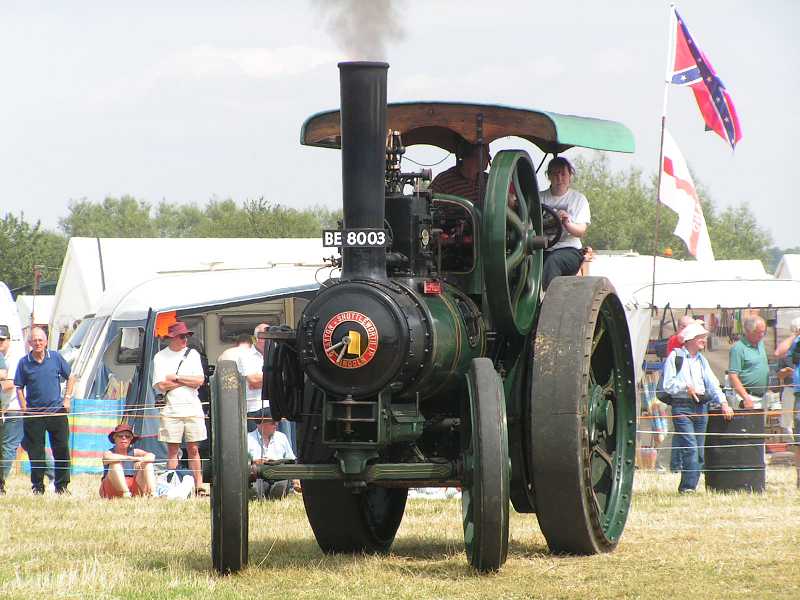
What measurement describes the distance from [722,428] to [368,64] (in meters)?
7.04

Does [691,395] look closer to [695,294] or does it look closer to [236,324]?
[695,294]

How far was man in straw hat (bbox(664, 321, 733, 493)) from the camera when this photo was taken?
41.3ft

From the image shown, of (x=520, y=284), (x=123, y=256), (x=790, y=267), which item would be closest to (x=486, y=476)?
(x=520, y=284)

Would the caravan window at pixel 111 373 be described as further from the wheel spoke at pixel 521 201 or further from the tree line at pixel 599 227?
the tree line at pixel 599 227

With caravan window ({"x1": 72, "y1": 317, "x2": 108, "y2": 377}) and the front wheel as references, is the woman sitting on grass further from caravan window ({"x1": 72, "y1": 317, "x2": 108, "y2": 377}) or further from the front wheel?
the front wheel

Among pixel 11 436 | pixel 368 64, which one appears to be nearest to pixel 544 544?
pixel 368 64

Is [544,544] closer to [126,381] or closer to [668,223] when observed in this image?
[126,381]

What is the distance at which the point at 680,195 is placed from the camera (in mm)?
16641

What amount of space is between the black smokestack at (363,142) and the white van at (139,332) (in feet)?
26.5

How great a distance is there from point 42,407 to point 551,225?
6.54 m

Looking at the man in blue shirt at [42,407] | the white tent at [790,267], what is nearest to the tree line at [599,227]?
the white tent at [790,267]

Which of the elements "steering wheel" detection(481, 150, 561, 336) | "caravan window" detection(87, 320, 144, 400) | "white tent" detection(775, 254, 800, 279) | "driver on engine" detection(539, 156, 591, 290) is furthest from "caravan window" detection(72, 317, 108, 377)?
"white tent" detection(775, 254, 800, 279)

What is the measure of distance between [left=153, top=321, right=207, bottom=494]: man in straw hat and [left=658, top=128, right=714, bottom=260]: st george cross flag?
621 cm

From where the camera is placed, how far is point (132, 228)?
98.8m
